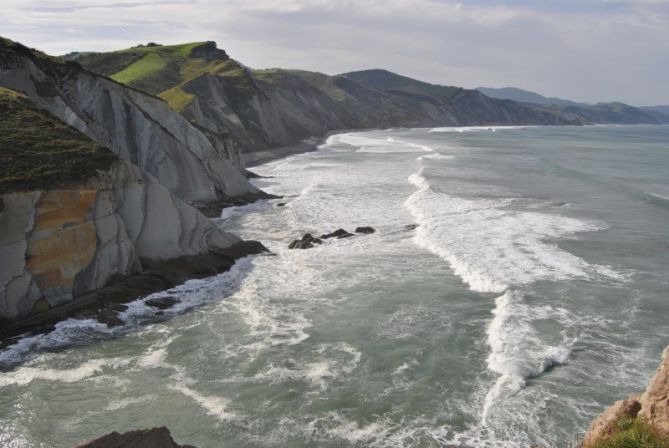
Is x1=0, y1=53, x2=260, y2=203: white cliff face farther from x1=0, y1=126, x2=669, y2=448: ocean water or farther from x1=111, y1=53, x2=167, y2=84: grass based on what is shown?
x1=111, y1=53, x2=167, y2=84: grass

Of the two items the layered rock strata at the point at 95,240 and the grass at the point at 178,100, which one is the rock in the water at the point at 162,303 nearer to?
the layered rock strata at the point at 95,240

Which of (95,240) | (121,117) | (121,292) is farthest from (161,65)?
(121,292)

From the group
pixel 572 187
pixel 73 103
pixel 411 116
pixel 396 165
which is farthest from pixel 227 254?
pixel 411 116

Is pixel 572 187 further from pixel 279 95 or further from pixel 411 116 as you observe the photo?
pixel 411 116

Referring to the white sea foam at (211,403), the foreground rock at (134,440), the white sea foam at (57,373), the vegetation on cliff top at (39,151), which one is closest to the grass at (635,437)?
the foreground rock at (134,440)

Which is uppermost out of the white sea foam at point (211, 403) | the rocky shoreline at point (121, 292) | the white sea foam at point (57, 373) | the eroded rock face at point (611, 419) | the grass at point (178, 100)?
the grass at point (178, 100)

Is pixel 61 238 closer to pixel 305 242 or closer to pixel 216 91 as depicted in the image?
pixel 305 242
